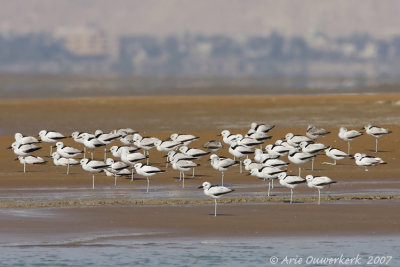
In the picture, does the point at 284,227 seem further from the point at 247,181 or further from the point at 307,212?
the point at 247,181

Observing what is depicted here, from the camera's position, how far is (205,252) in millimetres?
19312

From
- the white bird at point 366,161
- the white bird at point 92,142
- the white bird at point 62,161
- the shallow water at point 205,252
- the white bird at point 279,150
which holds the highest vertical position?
the shallow water at point 205,252

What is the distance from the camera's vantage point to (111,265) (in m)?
18.3

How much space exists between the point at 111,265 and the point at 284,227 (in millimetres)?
4828

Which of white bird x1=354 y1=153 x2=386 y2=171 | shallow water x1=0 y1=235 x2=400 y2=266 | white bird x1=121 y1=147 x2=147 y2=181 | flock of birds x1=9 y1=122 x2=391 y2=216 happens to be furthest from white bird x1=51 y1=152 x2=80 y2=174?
shallow water x1=0 y1=235 x2=400 y2=266

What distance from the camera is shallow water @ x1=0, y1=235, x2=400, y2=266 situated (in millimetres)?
18469

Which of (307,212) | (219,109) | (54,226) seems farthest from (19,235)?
(219,109)

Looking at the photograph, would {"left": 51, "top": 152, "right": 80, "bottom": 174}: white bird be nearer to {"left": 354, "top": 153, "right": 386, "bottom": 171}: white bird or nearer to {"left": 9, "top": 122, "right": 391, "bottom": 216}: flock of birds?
{"left": 9, "top": 122, "right": 391, "bottom": 216}: flock of birds

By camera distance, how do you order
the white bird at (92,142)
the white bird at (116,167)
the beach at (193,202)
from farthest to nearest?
1. the white bird at (92,142)
2. the white bird at (116,167)
3. the beach at (193,202)

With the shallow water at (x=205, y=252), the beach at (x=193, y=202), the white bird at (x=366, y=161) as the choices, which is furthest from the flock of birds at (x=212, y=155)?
the shallow water at (x=205, y=252)

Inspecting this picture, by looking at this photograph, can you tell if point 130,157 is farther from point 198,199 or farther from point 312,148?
point 312,148

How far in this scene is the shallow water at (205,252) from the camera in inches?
727

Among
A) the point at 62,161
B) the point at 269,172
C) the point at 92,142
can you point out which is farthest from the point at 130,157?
the point at 269,172

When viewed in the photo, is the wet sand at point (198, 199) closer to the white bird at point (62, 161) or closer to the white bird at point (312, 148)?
the white bird at point (62, 161)
